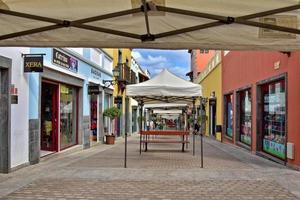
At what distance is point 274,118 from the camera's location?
546 inches

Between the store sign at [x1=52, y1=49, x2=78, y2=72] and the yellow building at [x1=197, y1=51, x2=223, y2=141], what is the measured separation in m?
11.3

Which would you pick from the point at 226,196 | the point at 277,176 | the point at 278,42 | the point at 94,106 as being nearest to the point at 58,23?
the point at 278,42

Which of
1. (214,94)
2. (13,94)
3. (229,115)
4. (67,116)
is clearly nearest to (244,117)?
(229,115)

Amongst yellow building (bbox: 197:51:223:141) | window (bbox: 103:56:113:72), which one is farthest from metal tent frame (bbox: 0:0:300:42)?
yellow building (bbox: 197:51:223:141)

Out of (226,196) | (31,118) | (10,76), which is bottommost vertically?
(226,196)

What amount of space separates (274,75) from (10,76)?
7.42m

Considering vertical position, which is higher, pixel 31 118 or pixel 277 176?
pixel 31 118

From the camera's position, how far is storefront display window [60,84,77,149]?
15.4 meters

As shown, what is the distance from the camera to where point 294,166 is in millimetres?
11383

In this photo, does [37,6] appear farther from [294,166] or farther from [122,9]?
[294,166]

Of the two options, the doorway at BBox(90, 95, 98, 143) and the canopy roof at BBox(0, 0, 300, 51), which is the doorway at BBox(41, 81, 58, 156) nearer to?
the doorway at BBox(90, 95, 98, 143)

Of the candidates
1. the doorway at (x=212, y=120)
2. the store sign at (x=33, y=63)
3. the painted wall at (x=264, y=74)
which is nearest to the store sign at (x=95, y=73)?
the painted wall at (x=264, y=74)

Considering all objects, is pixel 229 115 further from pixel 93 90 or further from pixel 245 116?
pixel 93 90

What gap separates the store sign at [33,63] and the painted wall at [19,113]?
5.5 inches
